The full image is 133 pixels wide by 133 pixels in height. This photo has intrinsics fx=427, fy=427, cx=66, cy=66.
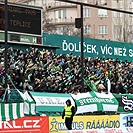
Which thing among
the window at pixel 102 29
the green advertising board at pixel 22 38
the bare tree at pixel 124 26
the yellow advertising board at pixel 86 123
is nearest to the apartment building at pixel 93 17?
the window at pixel 102 29

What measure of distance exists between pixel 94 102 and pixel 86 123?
3.36 feet

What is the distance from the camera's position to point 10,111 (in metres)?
13.0

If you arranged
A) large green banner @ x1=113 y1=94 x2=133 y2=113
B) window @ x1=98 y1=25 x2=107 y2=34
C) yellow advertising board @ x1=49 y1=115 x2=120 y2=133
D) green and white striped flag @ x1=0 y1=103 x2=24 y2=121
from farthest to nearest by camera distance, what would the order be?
window @ x1=98 y1=25 x2=107 y2=34, large green banner @ x1=113 y1=94 x2=133 y2=113, yellow advertising board @ x1=49 y1=115 x2=120 y2=133, green and white striped flag @ x1=0 y1=103 x2=24 y2=121

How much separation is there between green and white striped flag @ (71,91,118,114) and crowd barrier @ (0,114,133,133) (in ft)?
1.06

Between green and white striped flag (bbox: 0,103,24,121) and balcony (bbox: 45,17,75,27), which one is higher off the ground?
balcony (bbox: 45,17,75,27)

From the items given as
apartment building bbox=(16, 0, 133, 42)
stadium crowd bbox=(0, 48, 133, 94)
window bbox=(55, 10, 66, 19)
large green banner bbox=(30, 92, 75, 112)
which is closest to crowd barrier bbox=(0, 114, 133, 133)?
large green banner bbox=(30, 92, 75, 112)

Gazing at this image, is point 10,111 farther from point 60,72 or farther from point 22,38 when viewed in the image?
point 60,72

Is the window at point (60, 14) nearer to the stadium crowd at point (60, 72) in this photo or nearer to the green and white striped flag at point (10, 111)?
the stadium crowd at point (60, 72)

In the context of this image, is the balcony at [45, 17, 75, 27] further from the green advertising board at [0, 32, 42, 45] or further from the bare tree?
the green advertising board at [0, 32, 42, 45]

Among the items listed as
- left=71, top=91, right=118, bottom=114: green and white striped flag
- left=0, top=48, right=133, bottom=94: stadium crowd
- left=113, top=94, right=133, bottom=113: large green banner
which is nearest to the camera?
left=71, top=91, right=118, bottom=114: green and white striped flag

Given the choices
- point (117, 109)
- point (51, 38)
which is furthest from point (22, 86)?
point (51, 38)

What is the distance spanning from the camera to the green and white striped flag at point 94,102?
15.4m

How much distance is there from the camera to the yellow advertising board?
14.3 meters

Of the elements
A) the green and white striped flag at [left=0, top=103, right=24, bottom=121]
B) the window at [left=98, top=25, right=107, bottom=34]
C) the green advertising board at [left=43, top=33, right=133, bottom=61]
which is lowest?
the green and white striped flag at [left=0, top=103, right=24, bottom=121]
